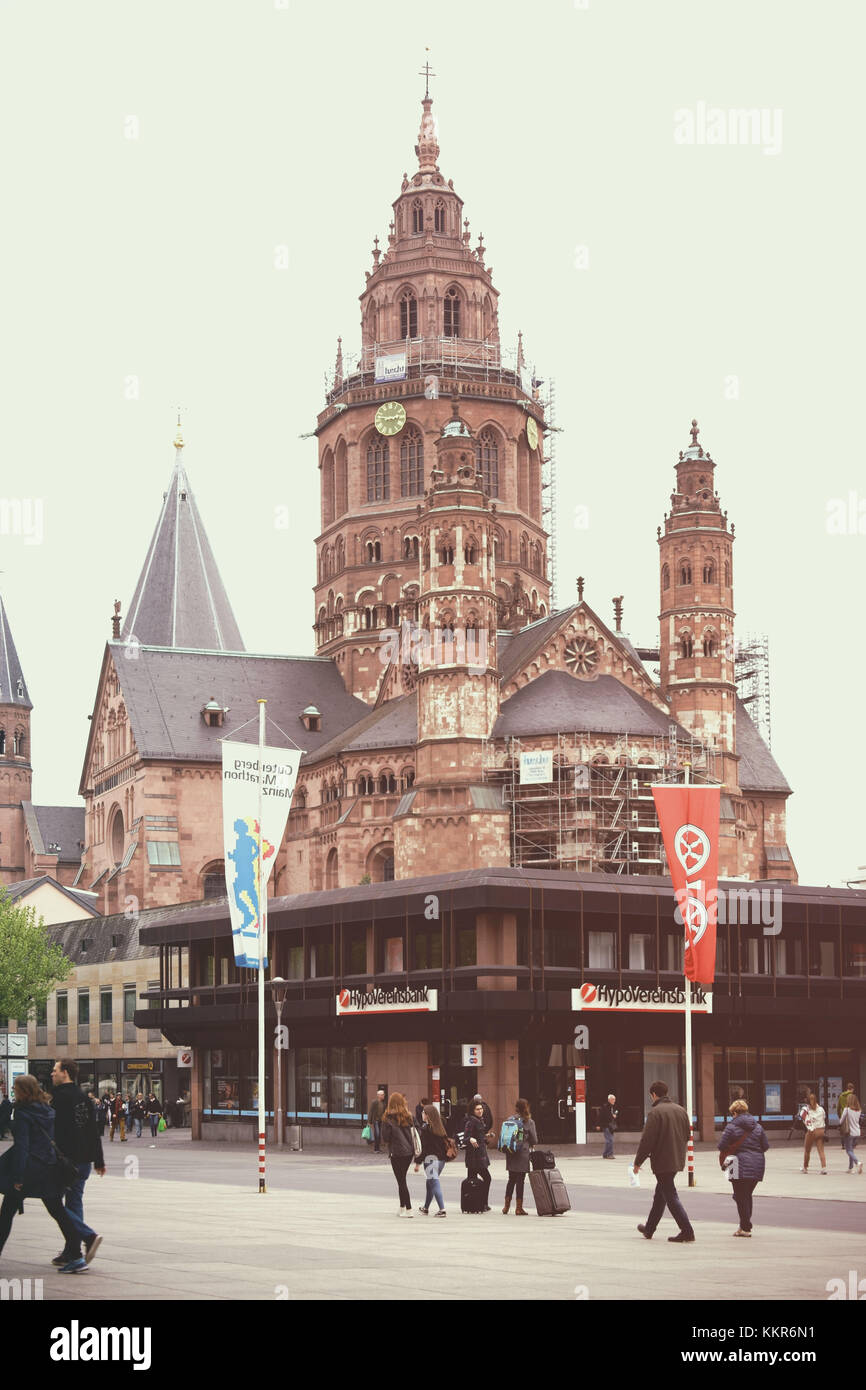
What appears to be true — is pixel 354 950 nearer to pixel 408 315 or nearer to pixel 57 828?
pixel 408 315

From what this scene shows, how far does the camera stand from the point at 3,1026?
89438mm

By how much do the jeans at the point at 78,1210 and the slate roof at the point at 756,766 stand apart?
3163 inches

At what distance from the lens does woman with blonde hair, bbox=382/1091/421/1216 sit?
2664 cm

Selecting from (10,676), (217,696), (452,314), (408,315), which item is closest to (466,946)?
(217,696)

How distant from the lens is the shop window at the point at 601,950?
181ft

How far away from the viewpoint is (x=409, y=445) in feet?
359

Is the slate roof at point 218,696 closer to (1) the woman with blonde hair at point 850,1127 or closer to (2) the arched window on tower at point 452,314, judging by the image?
(2) the arched window on tower at point 452,314

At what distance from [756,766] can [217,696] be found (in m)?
28.9

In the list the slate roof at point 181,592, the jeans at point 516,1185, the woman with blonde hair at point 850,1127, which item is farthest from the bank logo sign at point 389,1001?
the slate roof at point 181,592

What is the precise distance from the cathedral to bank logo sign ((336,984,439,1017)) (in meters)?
26.9

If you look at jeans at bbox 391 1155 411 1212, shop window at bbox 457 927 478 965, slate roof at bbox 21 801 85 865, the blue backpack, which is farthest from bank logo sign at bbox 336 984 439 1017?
slate roof at bbox 21 801 85 865

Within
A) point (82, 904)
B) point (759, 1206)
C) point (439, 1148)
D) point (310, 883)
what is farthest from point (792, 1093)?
point (82, 904)
